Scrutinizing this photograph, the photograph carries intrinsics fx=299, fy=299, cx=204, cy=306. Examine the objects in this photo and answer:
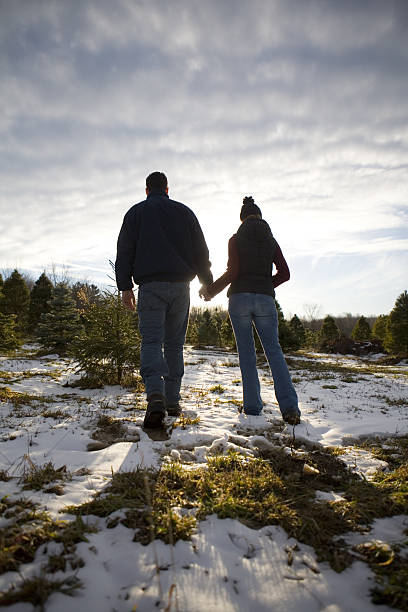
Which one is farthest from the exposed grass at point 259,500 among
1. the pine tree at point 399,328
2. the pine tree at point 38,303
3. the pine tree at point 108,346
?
the pine tree at point 38,303

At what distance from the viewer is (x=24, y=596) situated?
37.8 inches

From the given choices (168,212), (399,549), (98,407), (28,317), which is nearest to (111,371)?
(98,407)

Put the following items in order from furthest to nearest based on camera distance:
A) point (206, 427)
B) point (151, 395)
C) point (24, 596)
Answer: point (206, 427) → point (151, 395) → point (24, 596)

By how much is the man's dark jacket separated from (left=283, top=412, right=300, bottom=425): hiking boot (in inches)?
72.1

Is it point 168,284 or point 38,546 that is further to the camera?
point 168,284

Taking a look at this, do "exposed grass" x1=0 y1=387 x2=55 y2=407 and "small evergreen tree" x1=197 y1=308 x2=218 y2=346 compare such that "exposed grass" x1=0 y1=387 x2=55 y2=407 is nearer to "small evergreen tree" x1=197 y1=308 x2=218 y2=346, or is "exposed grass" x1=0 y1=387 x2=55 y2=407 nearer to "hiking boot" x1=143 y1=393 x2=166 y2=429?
"hiking boot" x1=143 y1=393 x2=166 y2=429

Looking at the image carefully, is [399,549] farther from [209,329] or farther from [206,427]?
[209,329]

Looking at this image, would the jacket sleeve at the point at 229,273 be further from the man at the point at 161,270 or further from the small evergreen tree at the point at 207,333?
the small evergreen tree at the point at 207,333

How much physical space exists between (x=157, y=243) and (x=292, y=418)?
234 cm

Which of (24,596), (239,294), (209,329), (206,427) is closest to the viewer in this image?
(24,596)

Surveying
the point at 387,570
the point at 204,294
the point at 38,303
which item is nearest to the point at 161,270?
the point at 204,294

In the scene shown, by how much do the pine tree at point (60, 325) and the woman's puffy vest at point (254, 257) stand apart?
12739mm

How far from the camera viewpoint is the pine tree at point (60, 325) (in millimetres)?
15039

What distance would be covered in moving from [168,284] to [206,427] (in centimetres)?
149
